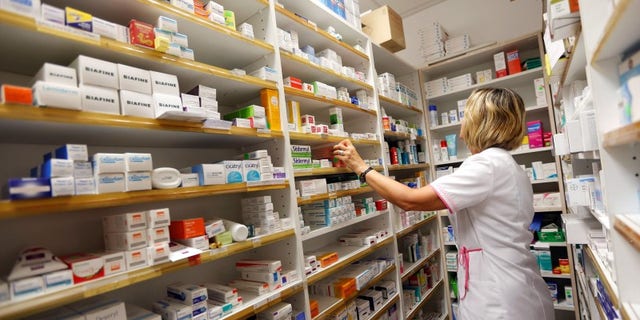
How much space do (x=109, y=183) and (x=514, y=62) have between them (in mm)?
4517

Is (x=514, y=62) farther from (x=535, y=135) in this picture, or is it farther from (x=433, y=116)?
(x=433, y=116)

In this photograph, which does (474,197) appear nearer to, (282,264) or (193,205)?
(282,264)

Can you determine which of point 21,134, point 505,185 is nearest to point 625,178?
point 505,185

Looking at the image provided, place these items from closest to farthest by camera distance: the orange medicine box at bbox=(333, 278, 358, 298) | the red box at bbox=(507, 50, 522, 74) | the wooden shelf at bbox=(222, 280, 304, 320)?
the wooden shelf at bbox=(222, 280, 304, 320) → the orange medicine box at bbox=(333, 278, 358, 298) → the red box at bbox=(507, 50, 522, 74)

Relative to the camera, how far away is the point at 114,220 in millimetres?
1484

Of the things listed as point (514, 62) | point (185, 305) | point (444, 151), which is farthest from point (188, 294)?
point (514, 62)

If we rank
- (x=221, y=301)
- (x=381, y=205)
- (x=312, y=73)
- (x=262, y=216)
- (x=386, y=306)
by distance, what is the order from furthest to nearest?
(x=381, y=205)
(x=386, y=306)
(x=312, y=73)
(x=262, y=216)
(x=221, y=301)

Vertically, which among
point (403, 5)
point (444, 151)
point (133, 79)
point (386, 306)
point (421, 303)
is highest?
point (403, 5)

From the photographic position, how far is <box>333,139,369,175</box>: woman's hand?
2.21 metres

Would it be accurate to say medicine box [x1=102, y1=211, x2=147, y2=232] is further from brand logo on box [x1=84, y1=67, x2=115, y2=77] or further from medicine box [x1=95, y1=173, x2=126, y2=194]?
brand logo on box [x1=84, y1=67, x2=115, y2=77]

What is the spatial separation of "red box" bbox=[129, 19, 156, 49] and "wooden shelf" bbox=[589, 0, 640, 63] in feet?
5.75

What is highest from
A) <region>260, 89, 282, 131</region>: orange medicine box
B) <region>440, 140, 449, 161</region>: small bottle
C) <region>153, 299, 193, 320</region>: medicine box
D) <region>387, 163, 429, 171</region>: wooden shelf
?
<region>260, 89, 282, 131</region>: orange medicine box

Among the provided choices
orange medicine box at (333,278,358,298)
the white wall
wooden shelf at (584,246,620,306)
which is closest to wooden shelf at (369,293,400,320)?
orange medicine box at (333,278,358,298)

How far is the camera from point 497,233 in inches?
70.8
